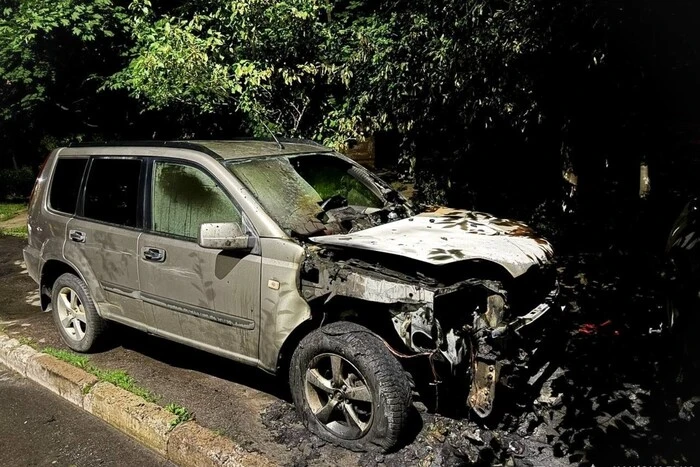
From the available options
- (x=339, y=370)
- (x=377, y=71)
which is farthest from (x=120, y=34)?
(x=339, y=370)

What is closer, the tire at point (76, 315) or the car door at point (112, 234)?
the car door at point (112, 234)

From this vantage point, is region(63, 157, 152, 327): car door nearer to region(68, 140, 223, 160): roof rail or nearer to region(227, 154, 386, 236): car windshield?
region(68, 140, 223, 160): roof rail

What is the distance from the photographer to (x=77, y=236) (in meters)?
4.72

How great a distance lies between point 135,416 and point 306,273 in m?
1.57

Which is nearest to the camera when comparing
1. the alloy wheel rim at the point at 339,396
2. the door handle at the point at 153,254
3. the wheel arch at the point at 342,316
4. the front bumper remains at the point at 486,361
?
the front bumper remains at the point at 486,361

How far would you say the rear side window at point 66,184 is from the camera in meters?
4.91

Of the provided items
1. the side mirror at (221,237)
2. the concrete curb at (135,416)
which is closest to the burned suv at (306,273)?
the side mirror at (221,237)

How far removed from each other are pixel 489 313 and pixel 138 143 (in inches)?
123

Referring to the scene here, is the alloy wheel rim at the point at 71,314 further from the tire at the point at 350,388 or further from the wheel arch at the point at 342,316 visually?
the tire at the point at 350,388

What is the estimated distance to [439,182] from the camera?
8.39 metres

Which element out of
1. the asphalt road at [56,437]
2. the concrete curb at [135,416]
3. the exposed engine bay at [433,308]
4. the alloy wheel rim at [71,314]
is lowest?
the asphalt road at [56,437]

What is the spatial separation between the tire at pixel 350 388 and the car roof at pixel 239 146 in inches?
61.6

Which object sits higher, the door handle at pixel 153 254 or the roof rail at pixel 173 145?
the roof rail at pixel 173 145

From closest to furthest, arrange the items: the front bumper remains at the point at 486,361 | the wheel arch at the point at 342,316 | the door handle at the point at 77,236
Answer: the front bumper remains at the point at 486,361, the wheel arch at the point at 342,316, the door handle at the point at 77,236
